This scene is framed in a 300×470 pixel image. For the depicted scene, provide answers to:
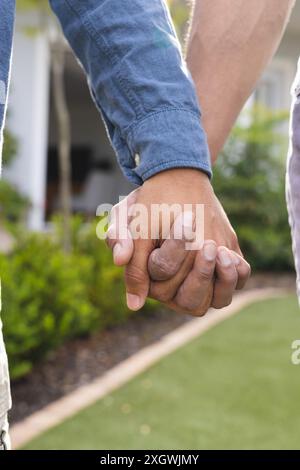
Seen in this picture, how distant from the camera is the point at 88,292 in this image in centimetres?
653

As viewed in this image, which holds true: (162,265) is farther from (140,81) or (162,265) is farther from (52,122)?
(52,122)

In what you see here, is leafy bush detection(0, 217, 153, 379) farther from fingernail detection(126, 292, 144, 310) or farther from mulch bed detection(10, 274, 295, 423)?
fingernail detection(126, 292, 144, 310)

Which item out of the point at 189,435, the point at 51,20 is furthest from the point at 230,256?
the point at 51,20

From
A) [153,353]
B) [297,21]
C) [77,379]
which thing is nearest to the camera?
[77,379]

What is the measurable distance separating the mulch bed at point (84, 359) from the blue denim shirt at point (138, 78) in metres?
3.31

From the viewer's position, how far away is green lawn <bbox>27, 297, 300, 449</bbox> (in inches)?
163

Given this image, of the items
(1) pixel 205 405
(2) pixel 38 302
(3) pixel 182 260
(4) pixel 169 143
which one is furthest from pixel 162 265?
(2) pixel 38 302

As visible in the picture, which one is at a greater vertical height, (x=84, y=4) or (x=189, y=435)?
(x=84, y=4)

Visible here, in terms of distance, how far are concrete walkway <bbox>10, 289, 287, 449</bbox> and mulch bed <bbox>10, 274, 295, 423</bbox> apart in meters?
0.08

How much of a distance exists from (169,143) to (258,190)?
10.5 meters

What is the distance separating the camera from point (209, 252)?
48.7 inches

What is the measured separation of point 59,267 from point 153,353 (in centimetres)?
109

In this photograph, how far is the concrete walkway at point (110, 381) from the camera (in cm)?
420
